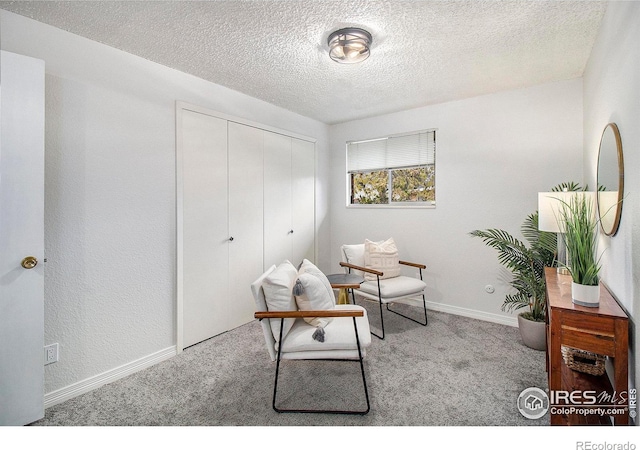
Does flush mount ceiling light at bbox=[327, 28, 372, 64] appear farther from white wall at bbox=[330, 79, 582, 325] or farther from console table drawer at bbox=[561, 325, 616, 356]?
console table drawer at bbox=[561, 325, 616, 356]

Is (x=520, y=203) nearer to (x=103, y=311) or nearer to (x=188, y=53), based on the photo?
(x=188, y=53)

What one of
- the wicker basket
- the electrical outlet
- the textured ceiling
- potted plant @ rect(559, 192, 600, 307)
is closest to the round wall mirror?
potted plant @ rect(559, 192, 600, 307)

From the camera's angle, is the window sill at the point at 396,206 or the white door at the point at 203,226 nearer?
the white door at the point at 203,226

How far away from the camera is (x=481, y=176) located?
3.36 m

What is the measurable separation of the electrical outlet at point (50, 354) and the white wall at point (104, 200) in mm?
38

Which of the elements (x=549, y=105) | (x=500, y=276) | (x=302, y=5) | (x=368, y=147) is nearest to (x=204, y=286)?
(x=302, y=5)

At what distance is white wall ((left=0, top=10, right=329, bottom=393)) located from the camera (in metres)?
1.99

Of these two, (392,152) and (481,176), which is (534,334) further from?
(392,152)

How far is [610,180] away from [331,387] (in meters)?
2.17

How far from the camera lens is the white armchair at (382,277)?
118 inches

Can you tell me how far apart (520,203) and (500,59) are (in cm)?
146

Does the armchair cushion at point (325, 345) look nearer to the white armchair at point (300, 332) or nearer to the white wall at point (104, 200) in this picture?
the white armchair at point (300, 332)

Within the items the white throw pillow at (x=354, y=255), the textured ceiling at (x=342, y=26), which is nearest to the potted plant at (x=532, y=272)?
the white throw pillow at (x=354, y=255)

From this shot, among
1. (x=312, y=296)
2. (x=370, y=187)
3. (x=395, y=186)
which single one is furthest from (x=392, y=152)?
(x=312, y=296)
